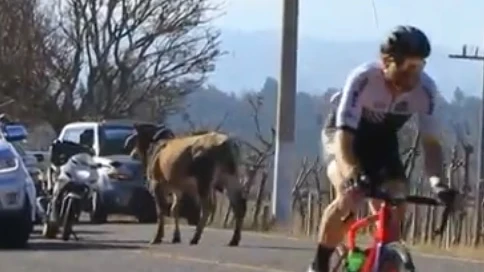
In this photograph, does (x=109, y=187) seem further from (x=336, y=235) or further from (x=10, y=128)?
(x=336, y=235)

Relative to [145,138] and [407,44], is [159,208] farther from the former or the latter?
[407,44]

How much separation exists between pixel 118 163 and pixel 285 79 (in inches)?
137

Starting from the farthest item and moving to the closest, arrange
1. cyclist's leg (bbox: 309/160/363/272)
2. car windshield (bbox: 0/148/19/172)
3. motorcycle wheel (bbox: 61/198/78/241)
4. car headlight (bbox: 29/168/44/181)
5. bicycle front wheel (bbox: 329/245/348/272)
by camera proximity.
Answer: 1. car headlight (bbox: 29/168/44/181)
2. motorcycle wheel (bbox: 61/198/78/241)
3. car windshield (bbox: 0/148/19/172)
4. bicycle front wheel (bbox: 329/245/348/272)
5. cyclist's leg (bbox: 309/160/363/272)

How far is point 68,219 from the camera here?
21.1 metres

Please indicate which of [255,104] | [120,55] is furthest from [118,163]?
[120,55]

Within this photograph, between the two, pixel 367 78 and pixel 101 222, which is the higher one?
pixel 367 78

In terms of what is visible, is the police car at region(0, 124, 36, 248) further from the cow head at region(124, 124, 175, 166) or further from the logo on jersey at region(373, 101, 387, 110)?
the logo on jersey at region(373, 101, 387, 110)

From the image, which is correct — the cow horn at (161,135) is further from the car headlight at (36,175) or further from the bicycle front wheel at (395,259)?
the bicycle front wheel at (395,259)

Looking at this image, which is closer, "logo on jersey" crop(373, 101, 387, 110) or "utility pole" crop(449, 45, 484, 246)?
"logo on jersey" crop(373, 101, 387, 110)

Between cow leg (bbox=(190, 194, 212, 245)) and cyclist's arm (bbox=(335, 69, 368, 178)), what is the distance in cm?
1130

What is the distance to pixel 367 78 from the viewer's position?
930 cm

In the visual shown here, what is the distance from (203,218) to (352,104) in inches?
476

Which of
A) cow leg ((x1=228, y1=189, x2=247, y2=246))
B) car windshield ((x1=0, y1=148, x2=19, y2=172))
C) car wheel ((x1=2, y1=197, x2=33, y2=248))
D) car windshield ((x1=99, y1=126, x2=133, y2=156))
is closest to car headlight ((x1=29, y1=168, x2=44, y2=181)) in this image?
car windshield ((x1=99, y1=126, x2=133, y2=156))

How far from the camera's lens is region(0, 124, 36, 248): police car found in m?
18.9
